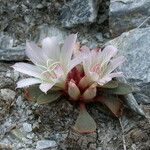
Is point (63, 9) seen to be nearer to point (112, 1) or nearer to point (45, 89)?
point (112, 1)

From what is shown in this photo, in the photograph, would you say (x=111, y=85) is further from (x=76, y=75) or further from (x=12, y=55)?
(x=12, y=55)

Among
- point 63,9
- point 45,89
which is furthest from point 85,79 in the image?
point 63,9

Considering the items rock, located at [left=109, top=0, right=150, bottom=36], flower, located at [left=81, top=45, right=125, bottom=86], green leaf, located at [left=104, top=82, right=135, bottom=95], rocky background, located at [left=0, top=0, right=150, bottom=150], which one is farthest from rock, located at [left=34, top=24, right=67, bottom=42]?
green leaf, located at [left=104, top=82, right=135, bottom=95]

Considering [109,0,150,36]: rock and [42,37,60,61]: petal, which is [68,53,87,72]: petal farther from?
[109,0,150,36]: rock

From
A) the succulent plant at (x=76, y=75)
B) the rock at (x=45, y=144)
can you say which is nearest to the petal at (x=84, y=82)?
the succulent plant at (x=76, y=75)

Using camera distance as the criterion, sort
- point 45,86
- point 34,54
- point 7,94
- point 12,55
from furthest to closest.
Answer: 1. point 12,55
2. point 7,94
3. point 34,54
4. point 45,86

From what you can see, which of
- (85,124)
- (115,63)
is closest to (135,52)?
(115,63)

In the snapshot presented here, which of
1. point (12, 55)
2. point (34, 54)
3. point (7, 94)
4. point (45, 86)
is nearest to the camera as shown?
point (45, 86)

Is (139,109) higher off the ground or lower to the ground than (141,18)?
lower
